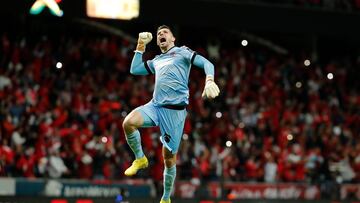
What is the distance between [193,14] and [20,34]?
5.49 meters

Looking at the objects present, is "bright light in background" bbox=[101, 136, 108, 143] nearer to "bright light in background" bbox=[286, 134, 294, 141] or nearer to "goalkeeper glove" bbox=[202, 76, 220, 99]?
"bright light in background" bbox=[286, 134, 294, 141]

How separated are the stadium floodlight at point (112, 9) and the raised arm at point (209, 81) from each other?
12.7 m

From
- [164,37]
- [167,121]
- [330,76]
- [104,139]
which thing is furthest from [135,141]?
[330,76]

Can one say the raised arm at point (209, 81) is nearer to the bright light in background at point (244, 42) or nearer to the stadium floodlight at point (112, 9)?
the stadium floodlight at point (112, 9)

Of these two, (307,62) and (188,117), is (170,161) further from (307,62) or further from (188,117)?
(307,62)

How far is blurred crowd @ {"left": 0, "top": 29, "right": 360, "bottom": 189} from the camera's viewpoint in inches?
818

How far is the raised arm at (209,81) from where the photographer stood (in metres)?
11.2

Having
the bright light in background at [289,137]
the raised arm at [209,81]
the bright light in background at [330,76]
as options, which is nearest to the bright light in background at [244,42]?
the bright light in background at [330,76]

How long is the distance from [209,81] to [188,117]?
13.0m

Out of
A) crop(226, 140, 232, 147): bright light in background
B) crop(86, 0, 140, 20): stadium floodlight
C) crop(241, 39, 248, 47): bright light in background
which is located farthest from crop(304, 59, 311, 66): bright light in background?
crop(226, 140, 232, 147): bright light in background

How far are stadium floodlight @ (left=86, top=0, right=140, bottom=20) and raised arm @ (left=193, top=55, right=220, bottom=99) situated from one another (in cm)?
1268

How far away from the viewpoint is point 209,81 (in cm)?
1150

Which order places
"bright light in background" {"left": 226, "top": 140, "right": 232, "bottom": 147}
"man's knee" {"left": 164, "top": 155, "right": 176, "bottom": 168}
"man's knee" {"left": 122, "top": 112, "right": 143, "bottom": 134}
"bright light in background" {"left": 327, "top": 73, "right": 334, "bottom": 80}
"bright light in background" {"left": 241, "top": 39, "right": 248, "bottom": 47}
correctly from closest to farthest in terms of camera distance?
"man's knee" {"left": 122, "top": 112, "right": 143, "bottom": 134}, "man's knee" {"left": 164, "top": 155, "right": 176, "bottom": 168}, "bright light in background" {"left": 226, "top": 140, "right": 232, "bottom": 147}, "bright light in background" {"left": 241, "top": 39, "right": 248, "bottom": 47}, "bright light in background" {"left": 327, "top": 73, "right": 334, "bottom": 80}

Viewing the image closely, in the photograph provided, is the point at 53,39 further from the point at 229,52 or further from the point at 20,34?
the point at 229,52
